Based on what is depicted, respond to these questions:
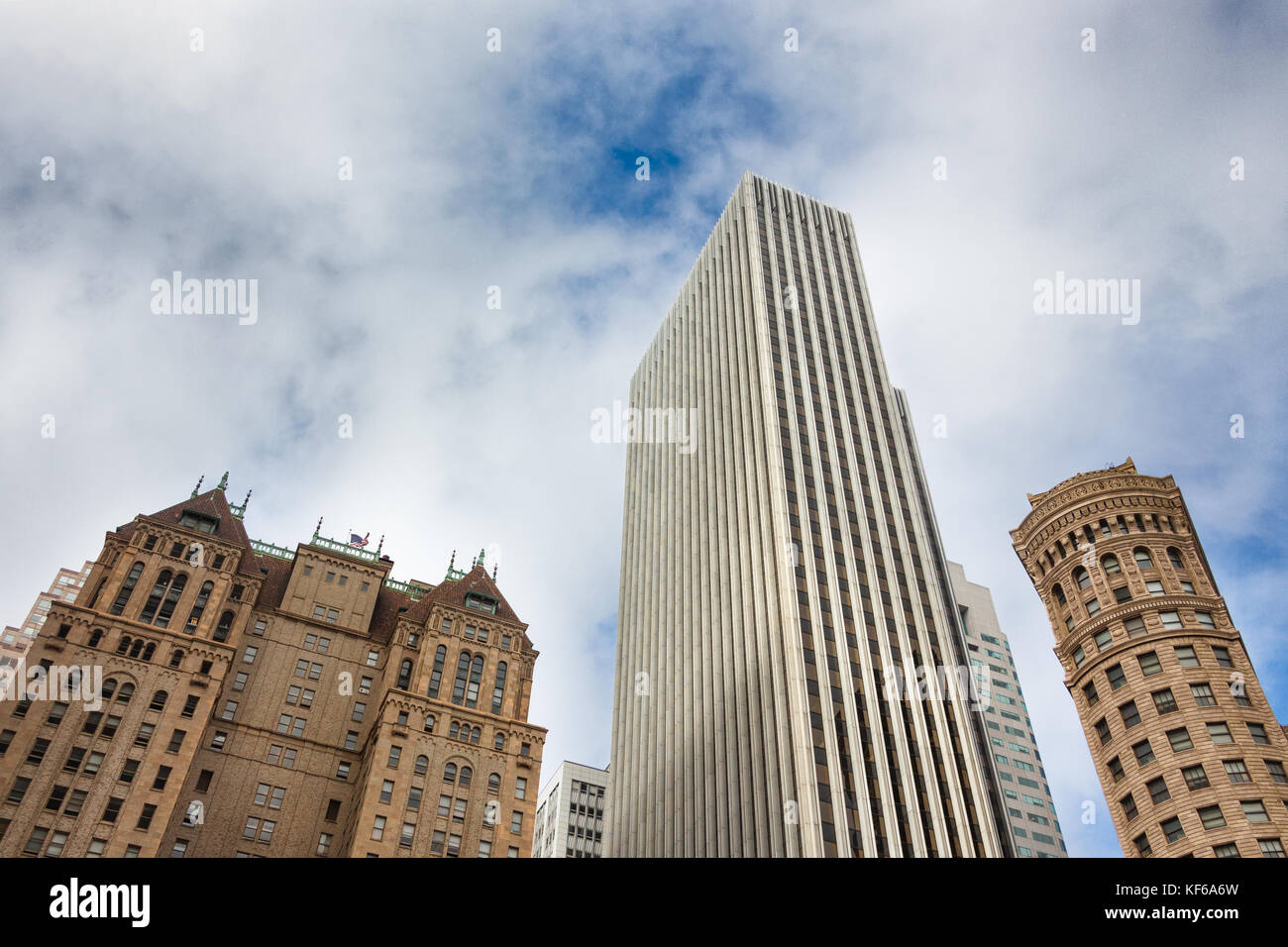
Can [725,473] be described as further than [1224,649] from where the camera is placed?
Yes

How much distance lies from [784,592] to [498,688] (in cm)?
3194

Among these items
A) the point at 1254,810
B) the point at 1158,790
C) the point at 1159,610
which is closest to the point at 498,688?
the point at 1158,790

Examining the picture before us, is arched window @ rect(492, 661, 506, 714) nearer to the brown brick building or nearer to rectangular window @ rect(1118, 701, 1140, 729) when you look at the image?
the brown brick building

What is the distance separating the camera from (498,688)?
99.9m

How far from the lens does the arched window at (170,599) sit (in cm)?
9261

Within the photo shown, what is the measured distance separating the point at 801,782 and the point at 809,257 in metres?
78.9

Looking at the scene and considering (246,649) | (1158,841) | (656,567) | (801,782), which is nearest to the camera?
(1158,841)

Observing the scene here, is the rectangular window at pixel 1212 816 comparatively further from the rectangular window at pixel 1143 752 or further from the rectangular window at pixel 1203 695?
the rectangular window at pixel 1203 695

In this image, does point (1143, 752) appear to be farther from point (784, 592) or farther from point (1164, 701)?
point (784, 592)

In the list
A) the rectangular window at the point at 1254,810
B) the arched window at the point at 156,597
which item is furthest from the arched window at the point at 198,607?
the rectangular window at the point at 1254,810

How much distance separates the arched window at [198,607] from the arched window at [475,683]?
1073 inches

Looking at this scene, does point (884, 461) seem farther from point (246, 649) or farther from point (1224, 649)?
point (246, 649)

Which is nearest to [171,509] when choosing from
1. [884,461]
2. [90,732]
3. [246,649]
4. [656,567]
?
[246,649]
